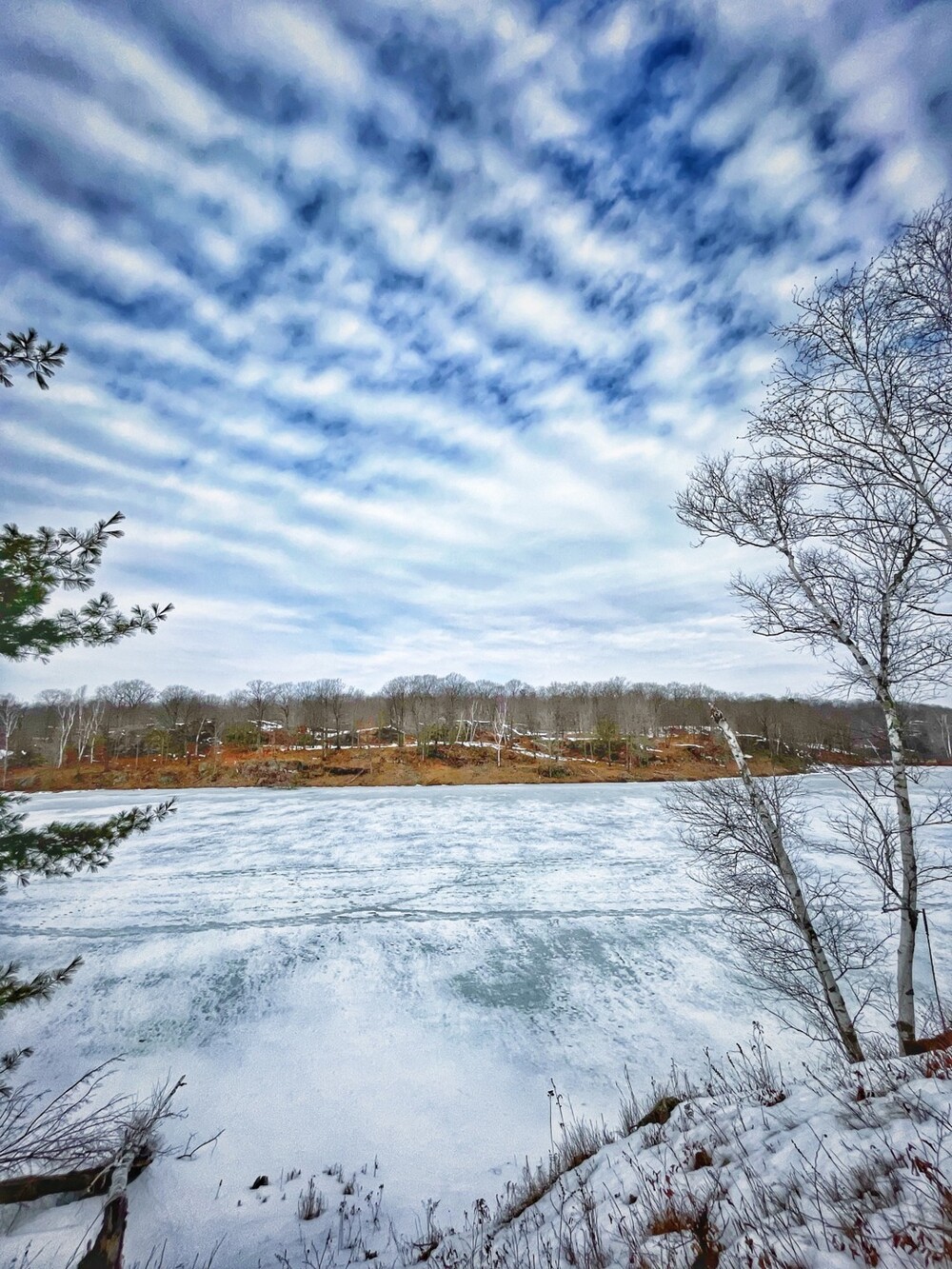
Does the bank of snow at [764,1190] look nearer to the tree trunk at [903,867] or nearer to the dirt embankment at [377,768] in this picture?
the tree trunk at [903,867]

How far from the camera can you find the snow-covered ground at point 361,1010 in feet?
18.3

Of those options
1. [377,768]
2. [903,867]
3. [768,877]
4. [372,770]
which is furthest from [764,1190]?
[377,768]

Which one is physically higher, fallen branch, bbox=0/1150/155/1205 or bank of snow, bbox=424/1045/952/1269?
bank of snow, bbox=424/1045/952/1269

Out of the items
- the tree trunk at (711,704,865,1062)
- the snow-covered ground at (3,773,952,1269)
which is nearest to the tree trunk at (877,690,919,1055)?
the tree trunk at (711,704,865,1062)

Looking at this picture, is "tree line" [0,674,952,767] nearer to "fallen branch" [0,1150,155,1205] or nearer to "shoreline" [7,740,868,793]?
"shoreline" [7,740,868,793]

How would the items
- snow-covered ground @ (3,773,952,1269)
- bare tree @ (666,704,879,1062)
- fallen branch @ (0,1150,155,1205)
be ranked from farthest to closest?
1. bare tree @ (666,704,879,1062)
2. snow-covered ground @ (3,773,952,1269)
3. fallen branch @ (0,1150,155,1205)

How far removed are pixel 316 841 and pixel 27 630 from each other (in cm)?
1760

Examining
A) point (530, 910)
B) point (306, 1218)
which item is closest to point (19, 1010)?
point (306, 1218)

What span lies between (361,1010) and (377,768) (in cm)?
3557

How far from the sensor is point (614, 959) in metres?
10.4

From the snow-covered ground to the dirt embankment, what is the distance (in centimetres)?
2392

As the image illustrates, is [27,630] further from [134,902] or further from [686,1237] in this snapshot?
[134,902]

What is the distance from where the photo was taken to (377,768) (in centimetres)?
4338

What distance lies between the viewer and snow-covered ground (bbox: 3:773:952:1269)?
5.57 m
